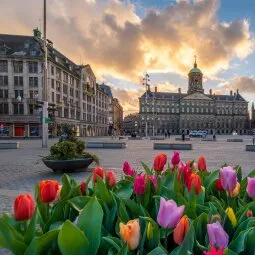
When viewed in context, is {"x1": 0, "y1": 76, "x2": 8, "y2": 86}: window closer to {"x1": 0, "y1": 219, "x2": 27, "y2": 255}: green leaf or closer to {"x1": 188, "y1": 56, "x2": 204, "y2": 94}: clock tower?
{"x1": 0, "y1": 219, "x2": 27, "y2": 255}: green leaf

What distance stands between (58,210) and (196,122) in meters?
174

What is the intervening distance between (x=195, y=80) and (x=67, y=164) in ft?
537

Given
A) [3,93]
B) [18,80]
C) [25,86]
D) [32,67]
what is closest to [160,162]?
[25,86]

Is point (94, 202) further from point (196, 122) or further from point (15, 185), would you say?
point (196, 122)

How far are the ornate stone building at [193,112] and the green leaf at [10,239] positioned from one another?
15946cm

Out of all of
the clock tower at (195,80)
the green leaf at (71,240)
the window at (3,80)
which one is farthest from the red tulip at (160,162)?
the clock tower at (195,80)

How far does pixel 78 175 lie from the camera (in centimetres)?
1111

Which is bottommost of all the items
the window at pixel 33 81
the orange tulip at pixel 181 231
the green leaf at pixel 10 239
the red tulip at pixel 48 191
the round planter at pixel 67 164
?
the round planter at pixel 67 164

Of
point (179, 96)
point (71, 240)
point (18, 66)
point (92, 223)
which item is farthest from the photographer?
point (179, 96)

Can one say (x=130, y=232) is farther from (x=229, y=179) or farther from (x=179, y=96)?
(x=179, y=96)

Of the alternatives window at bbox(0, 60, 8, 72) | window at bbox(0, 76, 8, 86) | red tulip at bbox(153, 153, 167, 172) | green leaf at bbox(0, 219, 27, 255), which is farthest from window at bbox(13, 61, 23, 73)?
green leaf at bbox(0, 219, 27, 255)

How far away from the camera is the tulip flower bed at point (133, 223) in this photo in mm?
1432

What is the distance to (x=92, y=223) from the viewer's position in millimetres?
1634

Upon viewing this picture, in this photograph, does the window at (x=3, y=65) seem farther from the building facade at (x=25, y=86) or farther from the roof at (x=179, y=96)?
the roof at (x=179, y=96)
